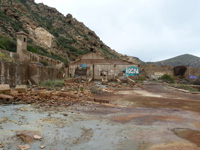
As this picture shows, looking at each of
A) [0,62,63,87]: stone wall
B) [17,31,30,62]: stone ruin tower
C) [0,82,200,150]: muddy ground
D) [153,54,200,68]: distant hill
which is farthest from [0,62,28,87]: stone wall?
[153,54,200,68]: distant hill

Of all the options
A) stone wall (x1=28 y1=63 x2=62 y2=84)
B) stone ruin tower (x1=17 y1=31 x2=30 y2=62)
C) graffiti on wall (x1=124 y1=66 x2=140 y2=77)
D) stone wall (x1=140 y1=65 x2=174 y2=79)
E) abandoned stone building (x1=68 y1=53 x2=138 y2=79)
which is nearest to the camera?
stone wall (x1=28 y1=63 x2=62 y2=84)

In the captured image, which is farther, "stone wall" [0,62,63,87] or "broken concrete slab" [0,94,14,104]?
"stone wall" [0,62,63,87]

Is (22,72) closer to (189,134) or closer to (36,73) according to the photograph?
(36,73)

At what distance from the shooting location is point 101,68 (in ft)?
87.0

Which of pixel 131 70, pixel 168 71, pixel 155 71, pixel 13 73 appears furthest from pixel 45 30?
pixel 13 73

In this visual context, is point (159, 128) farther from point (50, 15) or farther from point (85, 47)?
point (50, 15)

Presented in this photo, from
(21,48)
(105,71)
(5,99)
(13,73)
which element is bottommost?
(5,99)

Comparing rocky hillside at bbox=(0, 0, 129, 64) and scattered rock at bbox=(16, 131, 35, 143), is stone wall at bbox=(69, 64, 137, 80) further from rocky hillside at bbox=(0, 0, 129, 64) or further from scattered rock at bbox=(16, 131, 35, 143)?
scattered rock at bbox=(16, 131, 35, 143)

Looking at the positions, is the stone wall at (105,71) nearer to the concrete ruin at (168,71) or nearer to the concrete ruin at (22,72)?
the concrete ruin at (168,71)

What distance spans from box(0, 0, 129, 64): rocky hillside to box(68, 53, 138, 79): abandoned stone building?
835cm

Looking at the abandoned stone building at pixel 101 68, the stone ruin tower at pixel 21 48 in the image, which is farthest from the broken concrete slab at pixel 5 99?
the abandoned stone building at pixel 101 68

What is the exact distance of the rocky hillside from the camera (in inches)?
1153

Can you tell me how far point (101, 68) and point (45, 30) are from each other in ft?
75.6

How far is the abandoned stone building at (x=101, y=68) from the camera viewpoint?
26.1 m
